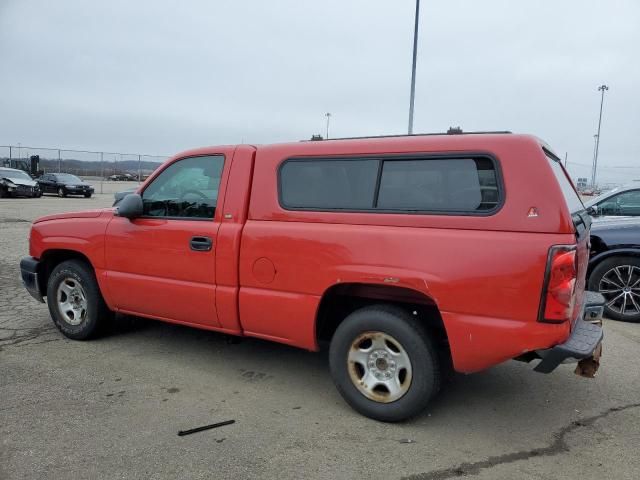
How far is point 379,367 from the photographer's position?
131 inches

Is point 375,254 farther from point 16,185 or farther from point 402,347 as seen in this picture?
point 16,185

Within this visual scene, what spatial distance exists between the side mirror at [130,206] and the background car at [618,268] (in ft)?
16.8

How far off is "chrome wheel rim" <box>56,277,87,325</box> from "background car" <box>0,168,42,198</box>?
71.9 feet

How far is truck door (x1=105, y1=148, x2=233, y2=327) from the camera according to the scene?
3.91m

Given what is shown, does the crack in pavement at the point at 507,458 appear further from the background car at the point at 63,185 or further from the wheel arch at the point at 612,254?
the background car at the point at 63,185

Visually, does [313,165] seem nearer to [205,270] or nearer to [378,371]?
[205,270]

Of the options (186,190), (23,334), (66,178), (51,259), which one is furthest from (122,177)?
(186,190)

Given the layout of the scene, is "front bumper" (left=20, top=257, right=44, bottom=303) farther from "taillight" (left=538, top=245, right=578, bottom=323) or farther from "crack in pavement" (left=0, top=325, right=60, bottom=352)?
"taillight" (left=538, top=245, right=578, bottom=323)

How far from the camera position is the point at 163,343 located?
4.81 metres

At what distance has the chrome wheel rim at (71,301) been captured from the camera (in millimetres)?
4801

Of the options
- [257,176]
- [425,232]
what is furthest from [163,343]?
[425,232]

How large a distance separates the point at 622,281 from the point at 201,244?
492cm

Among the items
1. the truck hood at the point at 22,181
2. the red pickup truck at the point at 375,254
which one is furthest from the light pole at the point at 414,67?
the truck hood at the point at 22,181

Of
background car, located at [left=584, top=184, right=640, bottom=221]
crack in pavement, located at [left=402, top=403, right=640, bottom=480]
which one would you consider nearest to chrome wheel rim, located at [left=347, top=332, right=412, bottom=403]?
crack in pavement, located at [left=402, top=403, right=640, bottom=480]
